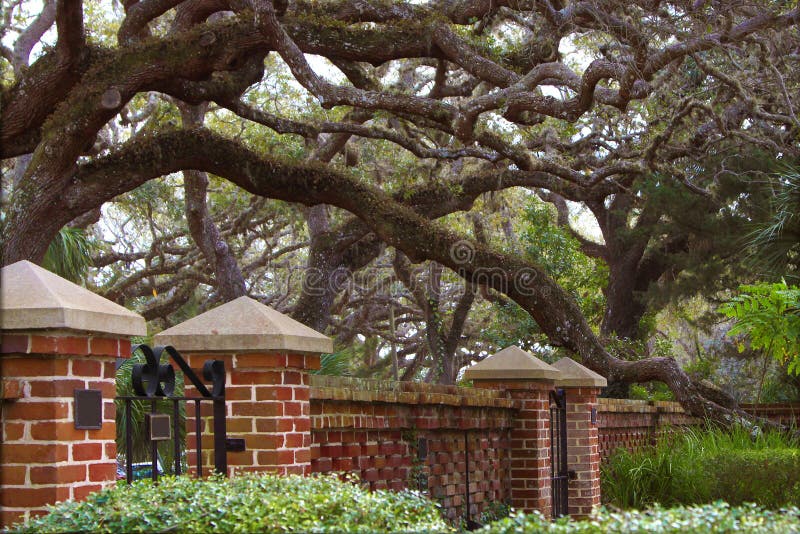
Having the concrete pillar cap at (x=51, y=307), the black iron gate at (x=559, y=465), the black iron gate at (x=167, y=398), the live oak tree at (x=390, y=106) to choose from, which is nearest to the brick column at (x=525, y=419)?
the black iron gate at (x=559, y=465)

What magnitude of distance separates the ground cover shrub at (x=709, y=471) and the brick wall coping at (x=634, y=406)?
0.59 m

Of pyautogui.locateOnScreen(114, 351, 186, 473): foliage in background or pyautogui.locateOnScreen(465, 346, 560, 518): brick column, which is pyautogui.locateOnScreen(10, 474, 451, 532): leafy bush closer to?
pyautogui.locateOnScreen(465, 346, 560, 518): brick column

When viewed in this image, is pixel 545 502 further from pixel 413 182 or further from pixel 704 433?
pixel 413 182

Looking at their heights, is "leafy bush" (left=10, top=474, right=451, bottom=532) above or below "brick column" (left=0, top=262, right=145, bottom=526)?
below

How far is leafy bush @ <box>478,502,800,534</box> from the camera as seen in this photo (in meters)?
3.71

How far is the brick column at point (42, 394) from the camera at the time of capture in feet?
15.0

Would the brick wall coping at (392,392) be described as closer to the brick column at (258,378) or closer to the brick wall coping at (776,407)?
the brick column at (258,378)

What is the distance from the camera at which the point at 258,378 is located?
19.7 ft

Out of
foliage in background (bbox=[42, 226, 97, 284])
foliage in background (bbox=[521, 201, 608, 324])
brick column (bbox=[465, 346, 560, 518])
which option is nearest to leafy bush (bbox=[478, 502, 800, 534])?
brick column (bbox=[465, 346, 560, 518])

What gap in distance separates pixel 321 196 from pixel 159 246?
28.0ft

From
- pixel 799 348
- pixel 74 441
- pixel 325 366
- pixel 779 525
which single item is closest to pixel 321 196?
pixel 325 366

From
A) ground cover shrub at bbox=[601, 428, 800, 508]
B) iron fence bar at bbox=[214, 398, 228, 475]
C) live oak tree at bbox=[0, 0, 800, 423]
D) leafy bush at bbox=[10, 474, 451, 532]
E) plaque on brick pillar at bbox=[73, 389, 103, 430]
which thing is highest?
live oak tree at bbox=[0, 0, 800, 423]

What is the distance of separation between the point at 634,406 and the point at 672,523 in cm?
1011

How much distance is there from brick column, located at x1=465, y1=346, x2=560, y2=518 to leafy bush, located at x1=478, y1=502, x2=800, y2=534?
544 centimetres
